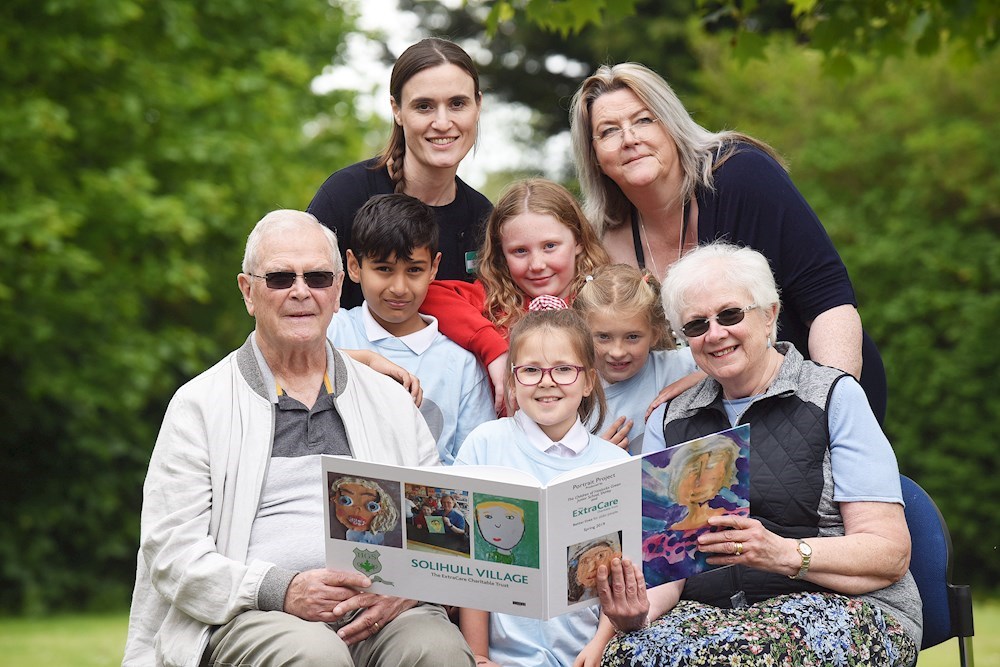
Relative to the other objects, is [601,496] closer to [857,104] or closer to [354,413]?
[354,413]

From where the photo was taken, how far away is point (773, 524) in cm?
363

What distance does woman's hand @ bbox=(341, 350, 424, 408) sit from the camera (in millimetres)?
4113

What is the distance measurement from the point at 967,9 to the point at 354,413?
4.00 metres

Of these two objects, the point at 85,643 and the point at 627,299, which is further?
the point at 85,643

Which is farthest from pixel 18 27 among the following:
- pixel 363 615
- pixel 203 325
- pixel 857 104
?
Answer: pixel 363 615

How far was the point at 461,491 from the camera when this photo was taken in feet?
10.5

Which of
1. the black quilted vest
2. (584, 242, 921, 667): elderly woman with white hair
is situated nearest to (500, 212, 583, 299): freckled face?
(584, 242, 921, 667): elderly woman with white hair

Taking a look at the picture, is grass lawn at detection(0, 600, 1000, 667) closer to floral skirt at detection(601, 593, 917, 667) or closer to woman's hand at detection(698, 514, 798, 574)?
floral skirt at detection(601, 593, 917, 667)

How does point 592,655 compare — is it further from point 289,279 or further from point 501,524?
point 289,279

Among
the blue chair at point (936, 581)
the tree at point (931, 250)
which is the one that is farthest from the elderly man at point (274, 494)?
the tree at point (931, 250)

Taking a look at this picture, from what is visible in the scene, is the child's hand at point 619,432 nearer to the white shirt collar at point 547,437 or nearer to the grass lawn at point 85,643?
the white shirt collar at point 547,437

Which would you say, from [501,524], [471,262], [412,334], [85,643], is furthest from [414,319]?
[85,643]

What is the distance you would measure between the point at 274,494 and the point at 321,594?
1.27ft

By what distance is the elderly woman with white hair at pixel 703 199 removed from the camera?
4332 millimetres
